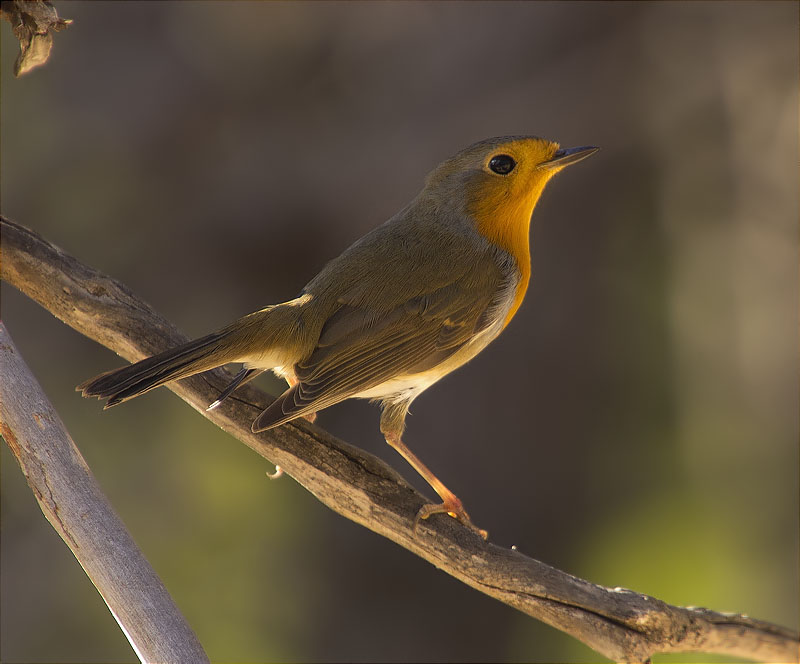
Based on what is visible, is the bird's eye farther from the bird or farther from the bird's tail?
the bird's tail

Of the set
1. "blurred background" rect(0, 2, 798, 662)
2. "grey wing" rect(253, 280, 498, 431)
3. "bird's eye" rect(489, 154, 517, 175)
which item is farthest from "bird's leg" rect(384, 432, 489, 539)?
"blurred background" rect(0, 2, 798, 662)

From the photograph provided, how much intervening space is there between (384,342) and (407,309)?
133mm

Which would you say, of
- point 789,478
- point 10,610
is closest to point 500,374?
point 789,478

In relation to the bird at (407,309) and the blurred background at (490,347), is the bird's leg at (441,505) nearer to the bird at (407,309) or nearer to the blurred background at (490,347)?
the bird at (407,309)

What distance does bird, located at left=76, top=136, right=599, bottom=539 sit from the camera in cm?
223

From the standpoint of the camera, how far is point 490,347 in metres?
4.42

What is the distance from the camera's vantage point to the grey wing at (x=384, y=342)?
89.4 inches

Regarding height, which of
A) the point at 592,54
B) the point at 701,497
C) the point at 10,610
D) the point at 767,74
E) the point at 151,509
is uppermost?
the point at 767,74

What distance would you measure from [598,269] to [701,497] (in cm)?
130

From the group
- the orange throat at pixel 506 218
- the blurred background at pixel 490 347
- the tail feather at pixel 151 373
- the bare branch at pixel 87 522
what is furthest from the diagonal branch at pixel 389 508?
the blurred background at pixel 490 347

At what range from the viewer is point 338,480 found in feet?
7.49

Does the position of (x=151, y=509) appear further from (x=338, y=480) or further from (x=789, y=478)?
(x=789, y=478)

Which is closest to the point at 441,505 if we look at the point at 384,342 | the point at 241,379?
the point at 384,342

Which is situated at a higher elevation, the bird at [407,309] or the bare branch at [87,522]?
the bird at [407,309]
